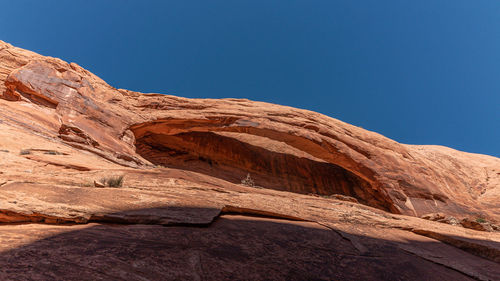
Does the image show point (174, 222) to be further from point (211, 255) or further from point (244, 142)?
point (244, 142)

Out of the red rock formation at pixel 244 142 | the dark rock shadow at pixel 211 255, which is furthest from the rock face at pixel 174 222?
the red rock formation at pixel 244 142

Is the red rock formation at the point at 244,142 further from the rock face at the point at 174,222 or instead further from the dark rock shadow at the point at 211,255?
the dark rock shadow at the point at 211,255

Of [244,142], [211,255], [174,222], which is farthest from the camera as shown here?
[244,142]

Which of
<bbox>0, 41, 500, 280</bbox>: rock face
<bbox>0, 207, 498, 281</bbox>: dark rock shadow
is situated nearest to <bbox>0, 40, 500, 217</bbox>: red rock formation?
<bbox>0, 41, 500, 280</bbox>: rock face

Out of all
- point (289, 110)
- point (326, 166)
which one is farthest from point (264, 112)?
point (326, 166)

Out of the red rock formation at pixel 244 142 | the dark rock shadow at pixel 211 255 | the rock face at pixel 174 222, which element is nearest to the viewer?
the dark rock shadow at pixel 211 255

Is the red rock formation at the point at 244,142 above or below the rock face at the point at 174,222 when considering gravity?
above

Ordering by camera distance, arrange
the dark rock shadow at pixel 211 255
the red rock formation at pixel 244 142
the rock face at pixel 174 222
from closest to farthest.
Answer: the dark rock shadow at pixel 211 255 → the rock face at pixel 174 222 → the red rock formation at pixel 244 142

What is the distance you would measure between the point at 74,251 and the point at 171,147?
752 inches

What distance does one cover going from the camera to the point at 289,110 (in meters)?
17.6

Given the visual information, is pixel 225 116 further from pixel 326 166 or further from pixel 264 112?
pixel 326 166

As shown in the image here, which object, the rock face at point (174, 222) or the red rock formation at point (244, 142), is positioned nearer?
the rock face at point (174, 222)

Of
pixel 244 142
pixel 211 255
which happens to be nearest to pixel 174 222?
pixel 211 255

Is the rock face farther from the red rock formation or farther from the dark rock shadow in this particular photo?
the red rock formation
